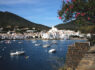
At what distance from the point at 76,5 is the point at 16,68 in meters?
47.0

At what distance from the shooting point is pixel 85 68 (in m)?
4.78

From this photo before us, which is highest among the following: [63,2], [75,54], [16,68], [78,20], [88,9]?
[63,2]

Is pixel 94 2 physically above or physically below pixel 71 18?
above

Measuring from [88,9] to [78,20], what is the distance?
0.89m

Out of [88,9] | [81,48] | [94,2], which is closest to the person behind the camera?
[94,2]

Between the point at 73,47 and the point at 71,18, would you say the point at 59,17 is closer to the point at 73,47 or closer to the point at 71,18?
the point at 71,18

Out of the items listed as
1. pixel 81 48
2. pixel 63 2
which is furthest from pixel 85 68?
pixel 81 48

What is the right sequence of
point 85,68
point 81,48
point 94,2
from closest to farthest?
point 85,68, point 94,2, point 81,48

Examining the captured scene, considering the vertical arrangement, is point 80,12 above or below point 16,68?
above

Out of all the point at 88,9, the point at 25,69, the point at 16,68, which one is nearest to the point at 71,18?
the point at 88,9

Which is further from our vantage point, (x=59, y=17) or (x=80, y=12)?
(x=59, y=17)

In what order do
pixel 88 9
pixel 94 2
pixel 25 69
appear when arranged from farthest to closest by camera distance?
pixel 25 69, pixel 88 9, pixel 94 2

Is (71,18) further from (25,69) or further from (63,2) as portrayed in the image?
(25,69)

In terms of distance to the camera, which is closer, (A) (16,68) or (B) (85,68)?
(B) (85,68)
